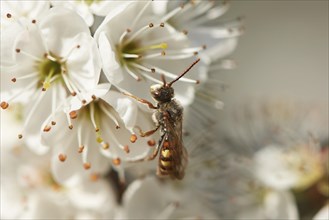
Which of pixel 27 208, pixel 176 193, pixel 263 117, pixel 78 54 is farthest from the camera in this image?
pixel 263 117

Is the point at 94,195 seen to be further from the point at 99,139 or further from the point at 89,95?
the point at 89,95

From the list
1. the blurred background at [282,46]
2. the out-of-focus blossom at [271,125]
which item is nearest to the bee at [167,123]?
the out-of-focus blossom at [271,125]

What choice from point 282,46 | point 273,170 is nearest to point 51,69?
point 273,170

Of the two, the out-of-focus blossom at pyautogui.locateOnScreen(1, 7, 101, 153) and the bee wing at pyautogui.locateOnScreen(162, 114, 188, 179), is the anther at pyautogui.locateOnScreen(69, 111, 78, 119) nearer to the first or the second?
the out-of-focus blossom at pyautogui.locateOnScreen(1, 7, 101, 153)

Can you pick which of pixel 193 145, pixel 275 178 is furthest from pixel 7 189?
pixel 275 178

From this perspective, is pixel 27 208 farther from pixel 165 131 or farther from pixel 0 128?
pixel 165 131

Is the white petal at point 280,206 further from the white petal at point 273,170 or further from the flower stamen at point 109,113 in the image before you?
the flower stamen at point 109,113
